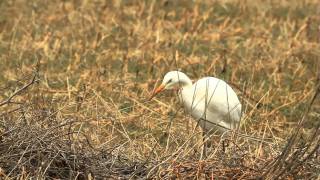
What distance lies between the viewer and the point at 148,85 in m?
7.73

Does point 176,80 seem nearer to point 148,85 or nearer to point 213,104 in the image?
point 213,104

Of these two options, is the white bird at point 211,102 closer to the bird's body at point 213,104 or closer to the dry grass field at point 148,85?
the bird's body at point 213,104

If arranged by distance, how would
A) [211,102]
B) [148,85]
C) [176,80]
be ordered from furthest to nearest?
[148,85], [176,80], [211,102]

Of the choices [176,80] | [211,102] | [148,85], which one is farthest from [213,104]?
[148,85]

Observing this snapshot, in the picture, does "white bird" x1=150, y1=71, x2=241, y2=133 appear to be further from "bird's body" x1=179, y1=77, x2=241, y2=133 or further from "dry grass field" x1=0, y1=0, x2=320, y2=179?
"dry grass field" x1=0, y1=0, x2=320, y2=179

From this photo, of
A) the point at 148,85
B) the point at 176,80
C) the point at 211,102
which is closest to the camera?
the point at 211,102

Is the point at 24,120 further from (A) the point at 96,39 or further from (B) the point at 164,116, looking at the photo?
(A) the point at 96,39

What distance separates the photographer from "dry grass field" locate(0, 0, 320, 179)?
4.49 m

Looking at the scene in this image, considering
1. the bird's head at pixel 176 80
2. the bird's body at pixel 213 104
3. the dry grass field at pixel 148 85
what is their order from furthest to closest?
1. the bird's head at pixel 176 80
2. the bird's body at pixel 213 104
3. the dry grass field at pixel 148 85

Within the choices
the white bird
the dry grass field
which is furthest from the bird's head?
the dry grass field

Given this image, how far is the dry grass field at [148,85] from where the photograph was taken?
4.49 m

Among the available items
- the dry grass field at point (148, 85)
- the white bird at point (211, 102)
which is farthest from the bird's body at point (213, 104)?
the dry grass field at point (148, 85)

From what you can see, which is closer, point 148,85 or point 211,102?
point 211,102

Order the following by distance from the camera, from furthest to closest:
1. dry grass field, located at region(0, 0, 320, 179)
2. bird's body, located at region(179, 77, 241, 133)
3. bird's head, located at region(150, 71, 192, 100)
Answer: bird's head, located at region(150, 71, 192, 100) → bird's body, located at region(179, 77, 241, 133) → dry grass field, located at region(0, 0, 320, 179)
